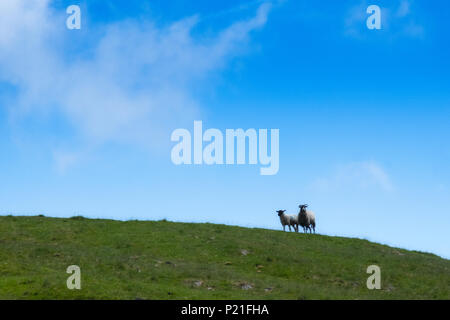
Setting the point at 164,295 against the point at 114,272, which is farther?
the point at 114,272

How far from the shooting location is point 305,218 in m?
53.1

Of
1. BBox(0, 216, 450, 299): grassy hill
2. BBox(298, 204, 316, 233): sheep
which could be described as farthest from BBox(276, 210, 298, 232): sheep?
BBox(0, 216, 450, 299): grassy hill

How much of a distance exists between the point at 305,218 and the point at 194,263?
1953 cm

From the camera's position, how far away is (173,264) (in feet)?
116

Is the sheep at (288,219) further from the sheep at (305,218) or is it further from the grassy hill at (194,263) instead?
the grassy hill at (194,263)

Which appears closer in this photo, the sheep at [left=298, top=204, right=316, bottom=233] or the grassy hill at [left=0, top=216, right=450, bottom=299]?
the grassy hill at [left=0, top=216, right=450, bottom=299]

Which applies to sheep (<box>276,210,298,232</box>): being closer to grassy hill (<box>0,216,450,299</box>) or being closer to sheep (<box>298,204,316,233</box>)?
sheep (<box>298,204,316,233</box>)

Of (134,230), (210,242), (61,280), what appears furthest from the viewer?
(134,230)

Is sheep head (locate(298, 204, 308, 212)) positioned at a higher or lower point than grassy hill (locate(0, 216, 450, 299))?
higher

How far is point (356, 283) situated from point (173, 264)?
1204 centimetres

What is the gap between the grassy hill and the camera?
28469mm

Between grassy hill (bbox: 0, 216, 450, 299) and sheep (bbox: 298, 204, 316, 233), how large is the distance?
18.0 feet
